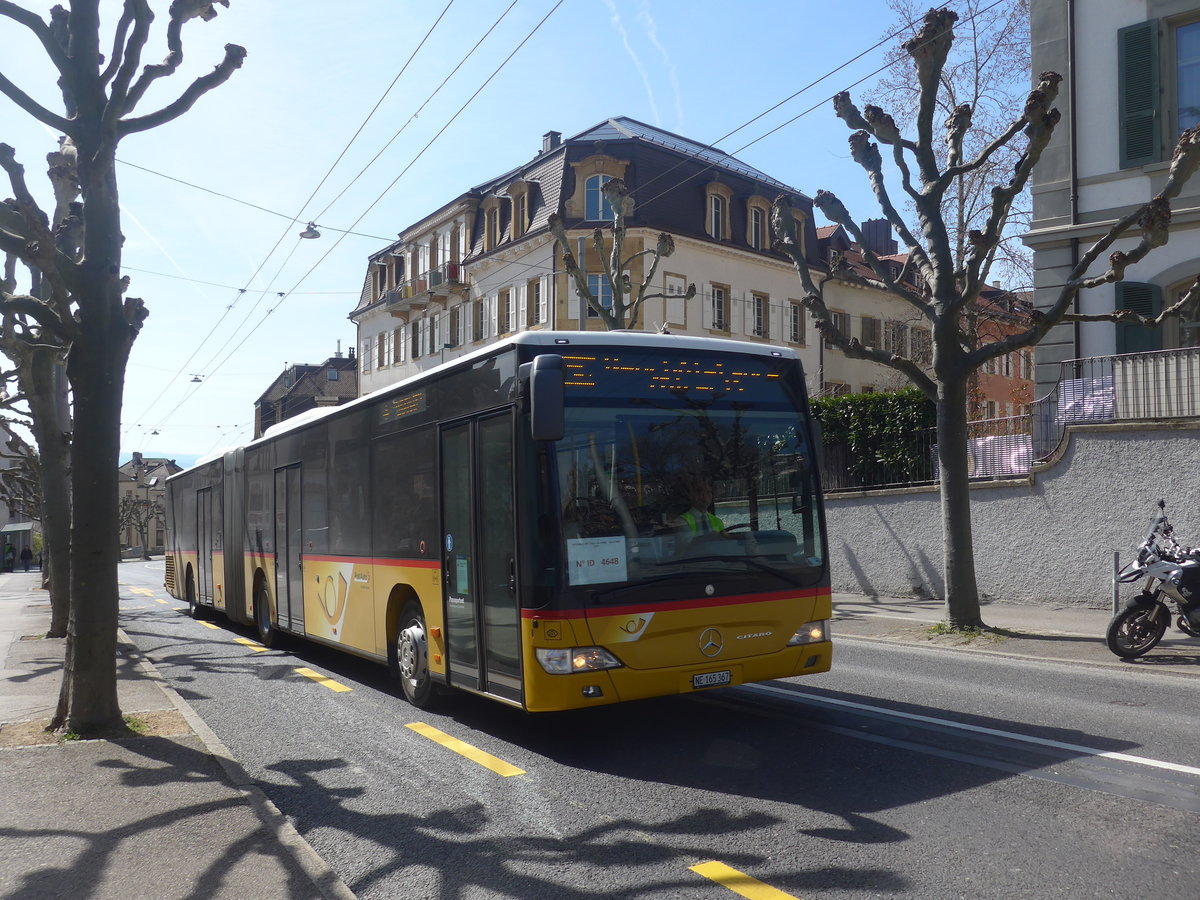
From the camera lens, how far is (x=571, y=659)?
22.6 feet

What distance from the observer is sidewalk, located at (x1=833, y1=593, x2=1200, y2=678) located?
11.0 m

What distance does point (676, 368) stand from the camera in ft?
25.2

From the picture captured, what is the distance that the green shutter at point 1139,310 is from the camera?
56.5ft

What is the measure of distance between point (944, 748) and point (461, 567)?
3582mm

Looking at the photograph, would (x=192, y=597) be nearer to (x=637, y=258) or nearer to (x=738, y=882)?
(x=738, y=882)

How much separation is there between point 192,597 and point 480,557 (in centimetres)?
1555

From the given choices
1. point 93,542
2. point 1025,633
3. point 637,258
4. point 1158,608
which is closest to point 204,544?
point 93,542

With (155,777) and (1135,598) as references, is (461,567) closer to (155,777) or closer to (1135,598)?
(155,777)

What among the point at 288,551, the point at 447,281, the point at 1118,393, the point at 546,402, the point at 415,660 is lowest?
the point at 415,660

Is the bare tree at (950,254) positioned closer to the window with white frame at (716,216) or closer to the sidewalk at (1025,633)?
the sidewalk at (1025,633)

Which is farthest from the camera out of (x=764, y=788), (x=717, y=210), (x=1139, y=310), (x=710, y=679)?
(x=717, y=210)

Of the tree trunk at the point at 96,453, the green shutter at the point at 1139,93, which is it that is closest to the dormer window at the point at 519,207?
the green shutter at the point at 1139,93

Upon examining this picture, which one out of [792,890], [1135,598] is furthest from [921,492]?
[792,890]

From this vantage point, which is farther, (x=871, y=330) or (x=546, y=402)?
(x=871, y=330)
